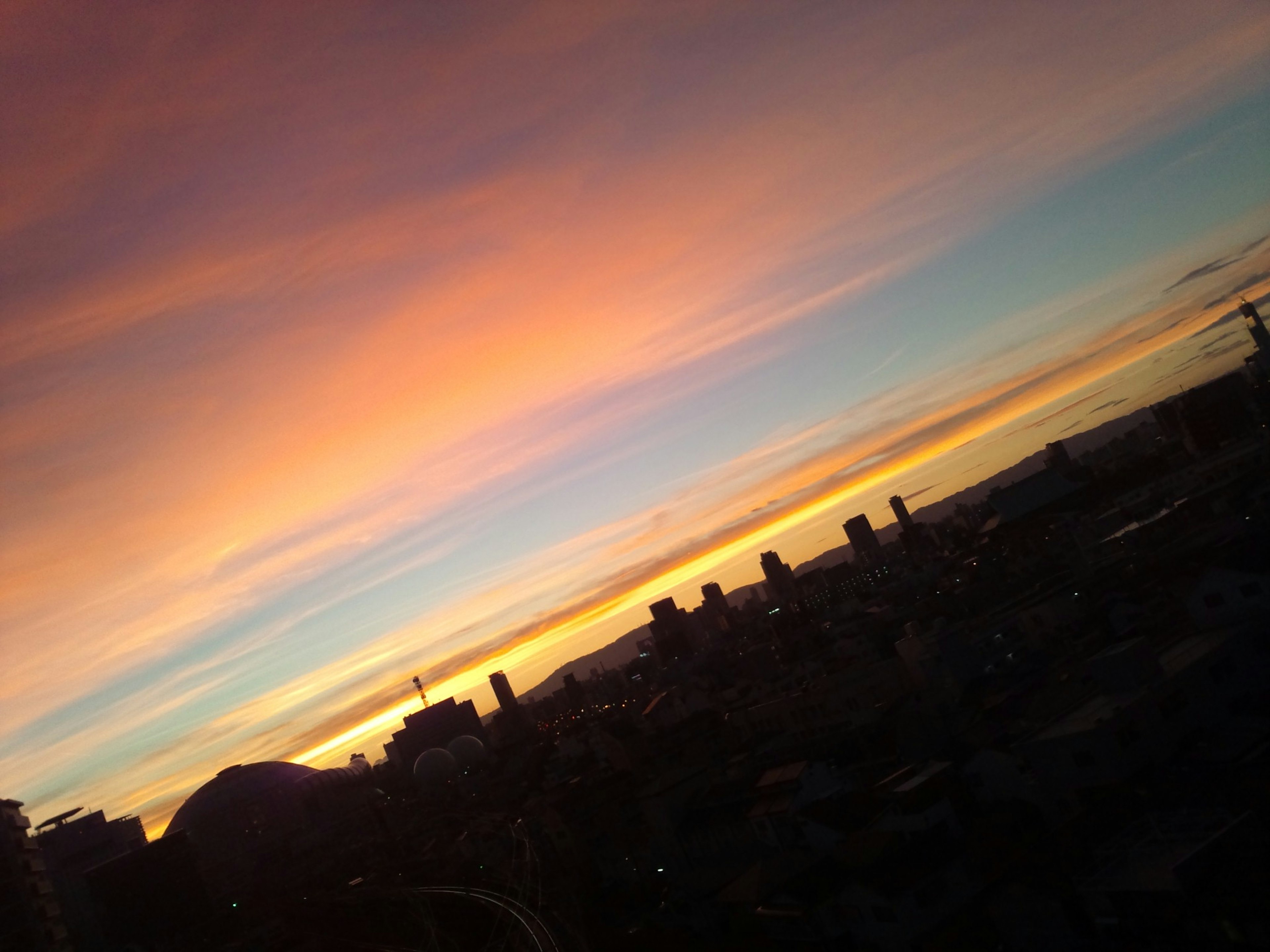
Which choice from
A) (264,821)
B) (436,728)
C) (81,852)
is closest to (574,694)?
(436,728)

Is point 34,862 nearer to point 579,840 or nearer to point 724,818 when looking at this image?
point 579,840

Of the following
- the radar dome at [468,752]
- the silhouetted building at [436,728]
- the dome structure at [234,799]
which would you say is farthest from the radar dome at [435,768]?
the silhouetted building at [436,728]

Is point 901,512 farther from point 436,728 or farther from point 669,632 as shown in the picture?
point 436,728

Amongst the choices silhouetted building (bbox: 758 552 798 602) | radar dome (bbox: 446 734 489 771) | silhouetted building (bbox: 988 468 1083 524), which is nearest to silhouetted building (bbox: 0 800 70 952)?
silhouetted building (bbox: 988 468 1083 524)

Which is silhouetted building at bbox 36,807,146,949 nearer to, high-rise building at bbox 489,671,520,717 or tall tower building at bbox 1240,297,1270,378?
high-rise building at bbox 489,671,520,717

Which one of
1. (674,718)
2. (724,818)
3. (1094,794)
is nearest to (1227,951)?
(1094,794)

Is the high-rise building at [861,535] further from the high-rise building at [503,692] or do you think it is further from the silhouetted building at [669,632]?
the high-rise building at [503,692]
